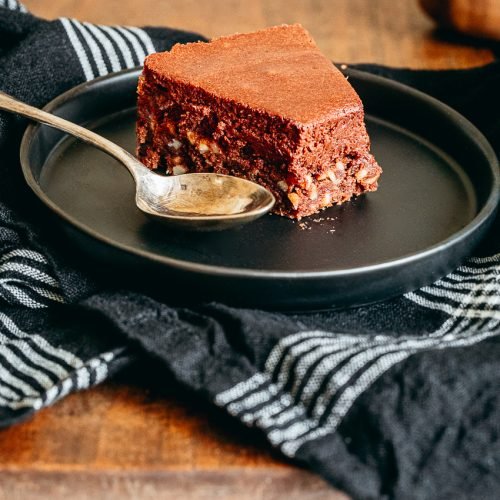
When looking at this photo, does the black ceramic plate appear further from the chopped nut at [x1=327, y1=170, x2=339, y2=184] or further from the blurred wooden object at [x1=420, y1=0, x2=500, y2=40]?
the blurred wooden object at [x1=420, y1=0, x2=500, y2=40]

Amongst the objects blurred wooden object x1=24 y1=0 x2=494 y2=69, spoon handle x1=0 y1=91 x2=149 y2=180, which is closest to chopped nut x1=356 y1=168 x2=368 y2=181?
spoon handle x1=0 y1=91 x2=149 y2=180

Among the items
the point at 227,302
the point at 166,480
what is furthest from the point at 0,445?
the point at 227,302

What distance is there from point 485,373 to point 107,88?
2.78 ft

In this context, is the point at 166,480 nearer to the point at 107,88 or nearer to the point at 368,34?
the point at 107,88

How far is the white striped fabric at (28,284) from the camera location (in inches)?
43.9

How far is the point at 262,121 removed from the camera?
1.26 meters

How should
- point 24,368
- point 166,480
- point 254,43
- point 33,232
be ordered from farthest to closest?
point 254,43
point 33,232
point 24,368
point 166,480

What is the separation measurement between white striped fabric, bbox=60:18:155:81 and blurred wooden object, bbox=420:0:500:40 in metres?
0.71

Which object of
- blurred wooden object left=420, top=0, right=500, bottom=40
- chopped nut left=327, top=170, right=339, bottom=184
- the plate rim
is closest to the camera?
the plate rim

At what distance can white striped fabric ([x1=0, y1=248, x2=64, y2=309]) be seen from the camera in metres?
1.12

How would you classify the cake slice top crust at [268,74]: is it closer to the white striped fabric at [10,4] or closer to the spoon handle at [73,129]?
the spoon handle at [73,129]

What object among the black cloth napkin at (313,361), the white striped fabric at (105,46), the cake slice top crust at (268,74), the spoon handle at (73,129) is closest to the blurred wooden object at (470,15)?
the cake slice top crust at (268,74)

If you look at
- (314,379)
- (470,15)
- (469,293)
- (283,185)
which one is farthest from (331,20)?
(314,379)

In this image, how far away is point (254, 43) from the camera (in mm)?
1429
